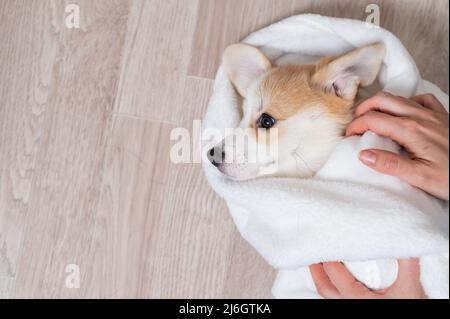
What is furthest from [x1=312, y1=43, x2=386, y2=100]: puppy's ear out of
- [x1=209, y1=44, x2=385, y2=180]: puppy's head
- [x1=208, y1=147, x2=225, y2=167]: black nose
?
[x1=208, y1=147, x2=225, y2=167]: black nose

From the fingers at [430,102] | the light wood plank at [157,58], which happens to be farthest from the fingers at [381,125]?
the light wood plank at [157,58]

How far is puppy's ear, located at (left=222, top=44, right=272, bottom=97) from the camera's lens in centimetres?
118

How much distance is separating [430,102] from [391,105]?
11 cm

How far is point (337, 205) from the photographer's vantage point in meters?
1.01

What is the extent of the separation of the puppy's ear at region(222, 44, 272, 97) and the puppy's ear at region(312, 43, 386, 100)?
163mm

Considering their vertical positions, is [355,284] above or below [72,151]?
below

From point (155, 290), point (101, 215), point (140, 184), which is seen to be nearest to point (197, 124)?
point (140, 184)

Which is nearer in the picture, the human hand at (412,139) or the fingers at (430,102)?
the human hand at (412,139)

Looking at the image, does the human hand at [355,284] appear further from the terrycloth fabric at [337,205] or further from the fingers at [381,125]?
the fingers at [381,125]

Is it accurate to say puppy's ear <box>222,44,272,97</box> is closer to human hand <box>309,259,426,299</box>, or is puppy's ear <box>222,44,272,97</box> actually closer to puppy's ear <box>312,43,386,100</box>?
puppy's ear <box>312,43,386,100</box>

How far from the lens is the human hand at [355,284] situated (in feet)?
3.32

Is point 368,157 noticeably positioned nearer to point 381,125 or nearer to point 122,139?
point 381,125

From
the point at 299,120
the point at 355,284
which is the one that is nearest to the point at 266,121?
the point at 299,120
